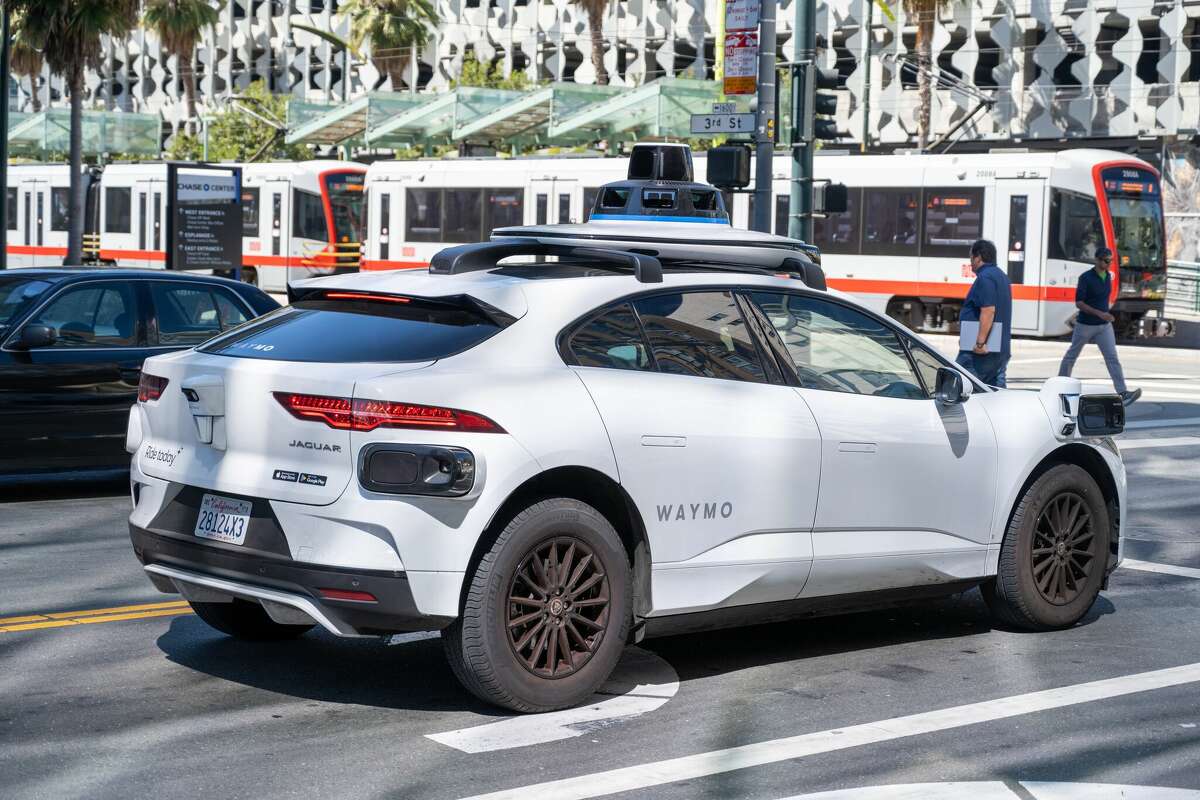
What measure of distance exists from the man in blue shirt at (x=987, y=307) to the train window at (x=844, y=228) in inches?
660

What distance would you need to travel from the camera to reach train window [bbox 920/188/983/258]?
30062 mm

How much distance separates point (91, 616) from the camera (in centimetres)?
736

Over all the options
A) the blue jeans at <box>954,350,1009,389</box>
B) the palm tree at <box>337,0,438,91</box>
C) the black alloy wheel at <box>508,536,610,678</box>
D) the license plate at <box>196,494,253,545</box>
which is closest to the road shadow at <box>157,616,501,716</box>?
the black alloy wheel at <box>508,536,610,678</box>

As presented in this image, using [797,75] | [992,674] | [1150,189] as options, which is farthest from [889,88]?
[992,674]

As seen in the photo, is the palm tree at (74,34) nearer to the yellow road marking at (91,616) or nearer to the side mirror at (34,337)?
the side mirror at (34,337)

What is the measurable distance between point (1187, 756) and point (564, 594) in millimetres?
2085

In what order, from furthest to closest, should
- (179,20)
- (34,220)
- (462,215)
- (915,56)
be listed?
(915,56) < (179,20) < (34,220) < (462,215)

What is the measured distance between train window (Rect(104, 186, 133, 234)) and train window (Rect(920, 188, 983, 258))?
19.7 m

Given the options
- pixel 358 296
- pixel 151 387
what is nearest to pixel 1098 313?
pixel 358 296

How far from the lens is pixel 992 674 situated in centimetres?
664

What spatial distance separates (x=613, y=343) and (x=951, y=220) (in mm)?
25254

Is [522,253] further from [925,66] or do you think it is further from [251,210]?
[925,66]

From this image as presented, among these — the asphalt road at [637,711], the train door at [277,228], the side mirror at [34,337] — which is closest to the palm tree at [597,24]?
the train door at [277,228]

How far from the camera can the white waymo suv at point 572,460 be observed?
5.52 metres
